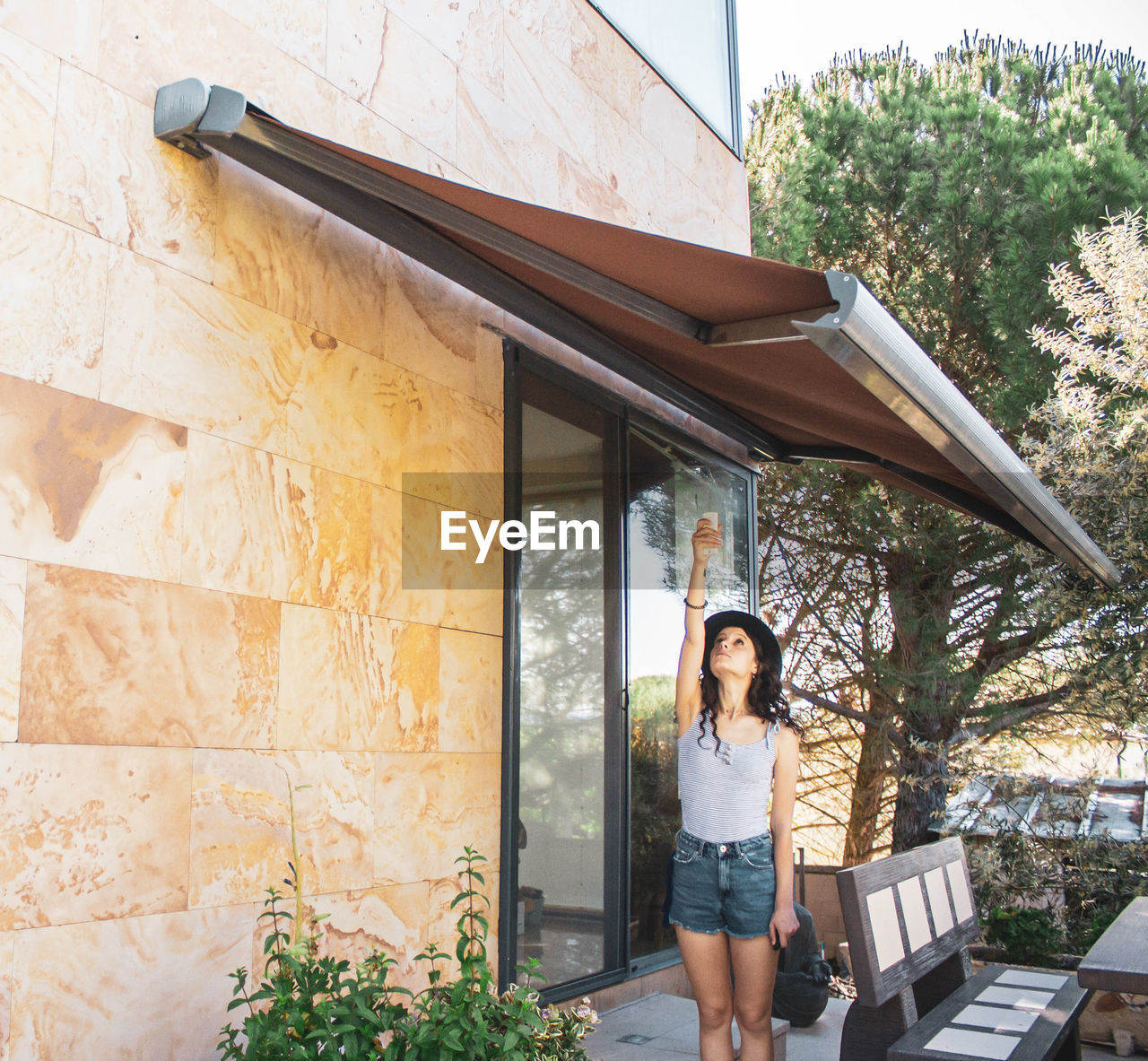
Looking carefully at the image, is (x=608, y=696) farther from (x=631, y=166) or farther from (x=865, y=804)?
(x=865, y=804)

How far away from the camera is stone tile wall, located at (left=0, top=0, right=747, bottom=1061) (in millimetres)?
2576

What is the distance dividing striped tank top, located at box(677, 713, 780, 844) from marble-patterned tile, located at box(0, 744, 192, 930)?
1.56 m

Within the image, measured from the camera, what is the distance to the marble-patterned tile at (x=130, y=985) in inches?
96.3

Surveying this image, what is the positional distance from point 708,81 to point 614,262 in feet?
13.7

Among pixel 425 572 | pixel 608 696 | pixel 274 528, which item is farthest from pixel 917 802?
pixel 274 528

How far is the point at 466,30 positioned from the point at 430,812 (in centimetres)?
310

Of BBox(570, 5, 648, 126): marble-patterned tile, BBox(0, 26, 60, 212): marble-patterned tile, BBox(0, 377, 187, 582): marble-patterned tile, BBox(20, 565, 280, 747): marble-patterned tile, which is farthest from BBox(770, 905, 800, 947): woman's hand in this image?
BBox(570, 5, 648, 126): marble-patterned tile

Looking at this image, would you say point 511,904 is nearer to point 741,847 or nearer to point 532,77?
point 741,847

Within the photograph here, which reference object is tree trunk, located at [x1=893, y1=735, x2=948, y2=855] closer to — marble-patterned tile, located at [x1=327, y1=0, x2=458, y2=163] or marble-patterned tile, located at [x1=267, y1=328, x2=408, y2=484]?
marble-patterned tile, located at [x1=267, y1=328, x2=408, y2=484]

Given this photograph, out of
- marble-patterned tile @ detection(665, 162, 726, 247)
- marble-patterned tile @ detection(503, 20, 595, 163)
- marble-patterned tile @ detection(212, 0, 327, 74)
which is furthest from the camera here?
marble-patterned tile @ detection(665, 162, 726, 247)

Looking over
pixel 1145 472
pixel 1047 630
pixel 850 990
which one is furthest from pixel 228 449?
pixel 850 990

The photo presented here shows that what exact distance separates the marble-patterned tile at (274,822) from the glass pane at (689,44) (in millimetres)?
4216

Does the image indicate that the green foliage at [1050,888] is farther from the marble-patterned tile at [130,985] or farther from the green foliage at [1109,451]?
the marble-patterned tile at [130,985]

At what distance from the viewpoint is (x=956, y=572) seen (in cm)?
858
